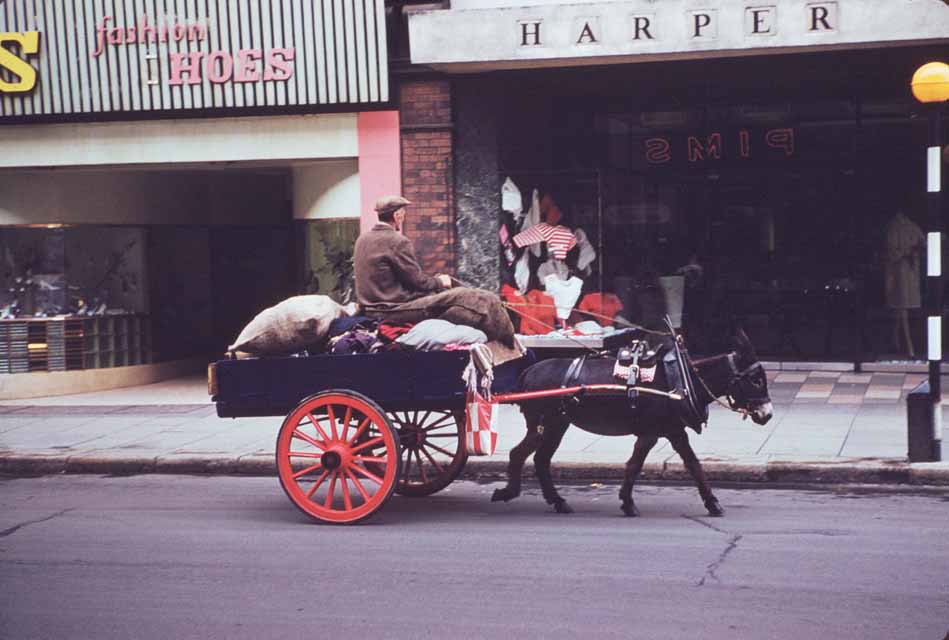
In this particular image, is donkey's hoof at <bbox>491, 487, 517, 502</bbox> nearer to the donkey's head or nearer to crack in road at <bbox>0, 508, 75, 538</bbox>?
the donkey's head

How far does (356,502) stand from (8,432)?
17.6 ft

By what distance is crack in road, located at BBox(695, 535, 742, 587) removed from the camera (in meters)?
6.73

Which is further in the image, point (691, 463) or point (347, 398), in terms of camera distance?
point (691, 463)

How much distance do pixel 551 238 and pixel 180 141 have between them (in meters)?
4.59

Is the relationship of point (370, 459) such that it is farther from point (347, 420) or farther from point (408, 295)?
point (408, 295)

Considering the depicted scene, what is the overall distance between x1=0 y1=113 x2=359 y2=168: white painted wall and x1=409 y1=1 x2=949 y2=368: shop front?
1585mm

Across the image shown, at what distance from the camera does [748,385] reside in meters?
8.20

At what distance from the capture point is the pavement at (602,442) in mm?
9961

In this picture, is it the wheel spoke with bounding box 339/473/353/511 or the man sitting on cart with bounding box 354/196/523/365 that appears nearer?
the wheel spoke with bounding box 339/473/353/511

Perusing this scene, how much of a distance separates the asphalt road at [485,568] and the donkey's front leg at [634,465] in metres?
0.14

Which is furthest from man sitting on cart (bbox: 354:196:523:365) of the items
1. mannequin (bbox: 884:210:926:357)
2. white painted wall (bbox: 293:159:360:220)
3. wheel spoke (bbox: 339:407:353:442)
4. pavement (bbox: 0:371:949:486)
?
mannequin (bbox: 884:210:926:357)

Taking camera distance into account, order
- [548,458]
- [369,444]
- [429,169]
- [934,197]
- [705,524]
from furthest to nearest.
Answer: [429,169]
[934,197]
[548,458]
[369,444]
[705,524]

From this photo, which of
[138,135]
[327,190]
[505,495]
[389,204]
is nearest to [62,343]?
[138,135]

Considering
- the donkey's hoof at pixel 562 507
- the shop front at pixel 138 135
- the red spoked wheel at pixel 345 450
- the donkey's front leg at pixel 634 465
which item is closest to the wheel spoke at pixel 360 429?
the red spoked wheel at pixel 345 450
